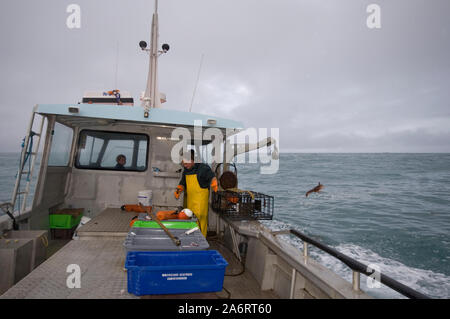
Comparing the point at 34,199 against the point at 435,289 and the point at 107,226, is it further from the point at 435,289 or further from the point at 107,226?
the point at 435,289

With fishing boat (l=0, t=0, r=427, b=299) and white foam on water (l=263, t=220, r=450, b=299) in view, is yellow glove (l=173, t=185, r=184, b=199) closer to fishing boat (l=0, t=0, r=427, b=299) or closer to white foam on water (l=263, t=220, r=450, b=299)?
fishing boat (l=0, t=0, r=427, b=299)

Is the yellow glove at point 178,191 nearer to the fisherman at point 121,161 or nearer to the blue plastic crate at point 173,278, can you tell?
the fisherman at point 121,161

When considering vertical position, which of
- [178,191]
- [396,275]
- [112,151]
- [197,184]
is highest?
[112,151]

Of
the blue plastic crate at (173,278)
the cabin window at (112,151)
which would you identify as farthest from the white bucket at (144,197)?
the blue plastic crate at (173,278)

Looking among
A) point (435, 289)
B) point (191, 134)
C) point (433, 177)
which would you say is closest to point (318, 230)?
point (435, 289)

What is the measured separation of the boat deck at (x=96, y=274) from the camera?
7.04 feet

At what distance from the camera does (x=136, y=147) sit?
5.71 m

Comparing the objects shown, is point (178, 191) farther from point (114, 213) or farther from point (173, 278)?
point (173, 278)

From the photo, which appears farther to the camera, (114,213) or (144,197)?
(144,197)

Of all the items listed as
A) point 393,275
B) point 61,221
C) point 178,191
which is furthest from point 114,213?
point 393,275

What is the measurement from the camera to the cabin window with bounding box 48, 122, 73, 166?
4.63m

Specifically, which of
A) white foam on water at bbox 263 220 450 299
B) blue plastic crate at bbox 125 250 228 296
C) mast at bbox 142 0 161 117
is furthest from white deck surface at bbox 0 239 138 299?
white foam on water at bbox 263 220 450 299

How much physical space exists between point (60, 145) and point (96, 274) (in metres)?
3.42

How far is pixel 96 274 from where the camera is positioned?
2.50 meters
